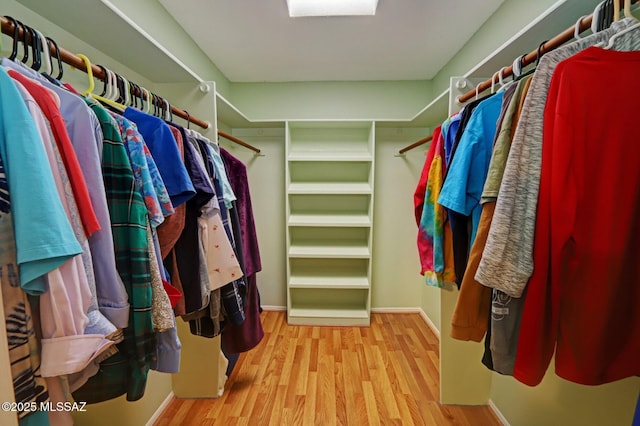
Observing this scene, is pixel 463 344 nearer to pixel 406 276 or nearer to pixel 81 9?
pixel 406 276

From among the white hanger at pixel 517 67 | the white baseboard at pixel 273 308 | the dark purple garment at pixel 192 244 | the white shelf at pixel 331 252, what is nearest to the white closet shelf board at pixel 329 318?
the white baseboard at pixel 273 308

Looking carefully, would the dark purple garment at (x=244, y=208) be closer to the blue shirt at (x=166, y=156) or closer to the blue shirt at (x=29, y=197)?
the blue shirt at (x=166, y=156)

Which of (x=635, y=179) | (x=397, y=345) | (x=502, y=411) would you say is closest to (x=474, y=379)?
(x=502, y=411)

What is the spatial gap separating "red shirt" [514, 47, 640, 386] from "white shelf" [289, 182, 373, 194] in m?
1.62

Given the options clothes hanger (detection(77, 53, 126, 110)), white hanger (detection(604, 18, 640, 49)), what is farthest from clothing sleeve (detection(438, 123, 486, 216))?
clothes hanger (detection(77, 53, 126, 110))

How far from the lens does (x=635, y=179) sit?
540mm

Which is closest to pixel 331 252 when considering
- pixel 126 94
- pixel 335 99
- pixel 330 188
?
pixel 330 188

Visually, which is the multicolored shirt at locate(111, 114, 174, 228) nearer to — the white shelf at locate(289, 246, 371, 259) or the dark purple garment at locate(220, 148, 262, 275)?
the dark purple garment at locate(220, 148, 262, 275)

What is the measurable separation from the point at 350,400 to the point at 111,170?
168 centimetres

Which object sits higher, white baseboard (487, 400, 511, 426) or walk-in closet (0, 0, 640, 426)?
walk-in closet (0, 0, 640, 426)

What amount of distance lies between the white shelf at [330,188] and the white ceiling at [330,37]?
3.30ft

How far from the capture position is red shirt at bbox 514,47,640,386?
0.54 metres

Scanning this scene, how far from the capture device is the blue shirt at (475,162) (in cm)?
86

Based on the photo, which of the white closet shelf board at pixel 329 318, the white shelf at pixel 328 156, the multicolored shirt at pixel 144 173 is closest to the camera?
the multicolored shirt at pixel 144 173
